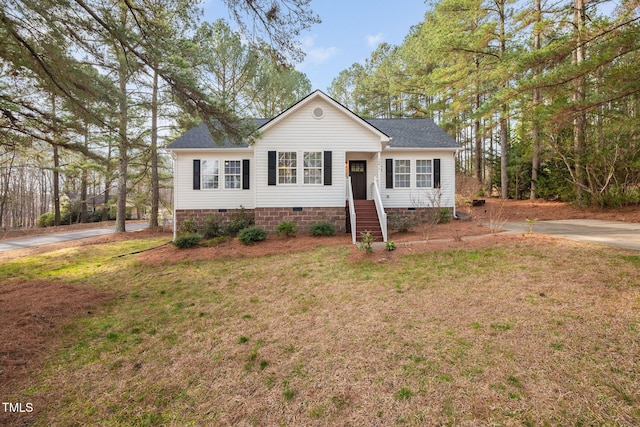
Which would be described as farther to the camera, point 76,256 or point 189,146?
point 189,146

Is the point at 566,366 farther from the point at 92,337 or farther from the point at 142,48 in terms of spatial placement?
the point at 142,48

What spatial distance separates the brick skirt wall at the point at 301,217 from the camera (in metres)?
10.9

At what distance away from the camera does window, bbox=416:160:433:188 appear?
12594 mm

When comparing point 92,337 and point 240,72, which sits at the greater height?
point 240,72

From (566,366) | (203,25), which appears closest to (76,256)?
(203,25)

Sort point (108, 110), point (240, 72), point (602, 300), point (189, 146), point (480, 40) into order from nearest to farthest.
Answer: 1. point (602, 300)
2. point (108, 110)
3. point (189, 146)
4. point (480, 40)
5. point (240, 72)

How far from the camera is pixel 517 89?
27.1ft

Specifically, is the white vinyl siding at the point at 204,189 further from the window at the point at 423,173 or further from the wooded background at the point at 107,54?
the window at the point at 423,173

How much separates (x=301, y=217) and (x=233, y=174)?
3.93 meters

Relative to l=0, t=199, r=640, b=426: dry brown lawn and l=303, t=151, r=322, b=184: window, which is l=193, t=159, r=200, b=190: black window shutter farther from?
l=0, t=199, r=640, b=426: dry brown lawn

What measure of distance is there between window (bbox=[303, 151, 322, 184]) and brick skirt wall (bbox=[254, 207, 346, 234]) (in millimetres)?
1257

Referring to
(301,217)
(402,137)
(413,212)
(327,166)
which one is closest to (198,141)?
(301,217)

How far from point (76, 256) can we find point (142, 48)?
809 centimetres

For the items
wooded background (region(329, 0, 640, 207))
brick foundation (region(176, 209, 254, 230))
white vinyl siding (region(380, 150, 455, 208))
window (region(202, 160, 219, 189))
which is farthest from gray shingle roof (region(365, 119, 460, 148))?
window (region(202, 160, 219, 189))
